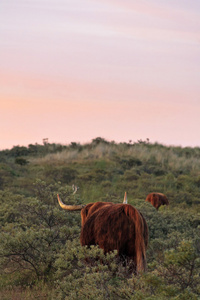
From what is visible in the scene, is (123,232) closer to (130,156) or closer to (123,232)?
(123,232)

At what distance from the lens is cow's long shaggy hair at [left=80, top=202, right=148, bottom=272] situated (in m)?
6.69

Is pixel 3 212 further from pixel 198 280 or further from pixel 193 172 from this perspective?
pixel 193 172

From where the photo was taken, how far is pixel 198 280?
5.65 meters

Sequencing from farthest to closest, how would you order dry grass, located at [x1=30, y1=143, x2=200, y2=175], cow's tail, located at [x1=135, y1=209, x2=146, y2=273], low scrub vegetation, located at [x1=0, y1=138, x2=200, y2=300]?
dry grass, located at [x1=30, y1=143, x2=200, y2=175], cow's tail, located at [x1=135, y1=209, x2=146, y2=273], low scrub vegetation, located at [x1=0, y1=138, x2=200, y2=300]

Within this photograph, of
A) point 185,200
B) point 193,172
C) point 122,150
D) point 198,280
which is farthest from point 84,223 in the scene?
point 122,150

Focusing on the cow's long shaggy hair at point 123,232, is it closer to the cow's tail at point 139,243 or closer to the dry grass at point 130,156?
the cow's tail at point 139,243

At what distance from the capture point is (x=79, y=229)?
945cm

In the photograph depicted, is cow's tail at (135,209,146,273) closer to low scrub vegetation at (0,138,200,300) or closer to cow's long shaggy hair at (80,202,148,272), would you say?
cow's long shaggy hair at (80,202,148,272)

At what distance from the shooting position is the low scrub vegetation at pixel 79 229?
18.5ft

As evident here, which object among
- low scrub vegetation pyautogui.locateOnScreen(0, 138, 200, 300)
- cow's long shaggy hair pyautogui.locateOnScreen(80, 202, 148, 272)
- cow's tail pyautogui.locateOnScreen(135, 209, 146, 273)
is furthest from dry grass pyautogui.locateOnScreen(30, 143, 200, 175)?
cow's tail pyautogui.locateOnScreen(135, 209, 146, 273)

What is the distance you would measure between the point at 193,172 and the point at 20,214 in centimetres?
1807

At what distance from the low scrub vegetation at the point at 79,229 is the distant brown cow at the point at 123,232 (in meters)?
0.20

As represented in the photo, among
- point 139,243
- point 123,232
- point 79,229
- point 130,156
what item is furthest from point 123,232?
point 130,156

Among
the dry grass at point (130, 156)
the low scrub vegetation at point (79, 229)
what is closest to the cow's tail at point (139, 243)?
the low scrub vegetation at point (79, 229)
